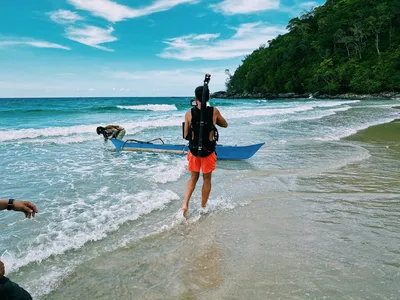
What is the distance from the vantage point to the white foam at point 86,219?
3.62 meters

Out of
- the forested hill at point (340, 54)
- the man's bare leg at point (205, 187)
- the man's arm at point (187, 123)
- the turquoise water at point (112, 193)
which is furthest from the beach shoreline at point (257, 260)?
the forested hill at point (340, 54)

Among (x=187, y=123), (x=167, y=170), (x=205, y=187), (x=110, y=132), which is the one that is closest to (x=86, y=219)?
(x=205, y=187)

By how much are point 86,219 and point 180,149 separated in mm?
5858

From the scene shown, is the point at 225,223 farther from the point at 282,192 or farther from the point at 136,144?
the point at 136,144

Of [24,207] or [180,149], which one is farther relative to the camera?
[180,149]

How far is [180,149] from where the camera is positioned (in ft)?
33.8

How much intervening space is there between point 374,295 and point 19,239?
414cm

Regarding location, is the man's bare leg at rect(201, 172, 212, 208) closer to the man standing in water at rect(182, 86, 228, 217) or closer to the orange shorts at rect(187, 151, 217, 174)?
the man standing in water at rect(182, 86, 228, 217)

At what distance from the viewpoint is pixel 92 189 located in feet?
20.9

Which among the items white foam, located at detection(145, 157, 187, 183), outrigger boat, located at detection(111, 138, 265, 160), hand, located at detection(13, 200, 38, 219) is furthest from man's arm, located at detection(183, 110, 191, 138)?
outrigger boat, located at detection(111, 138, 265, 160)

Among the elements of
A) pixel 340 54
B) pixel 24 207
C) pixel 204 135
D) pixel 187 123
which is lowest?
pixel 24 207

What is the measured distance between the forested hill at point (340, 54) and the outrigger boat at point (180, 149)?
2214 inches

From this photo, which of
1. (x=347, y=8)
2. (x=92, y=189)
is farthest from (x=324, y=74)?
(x=92, y=189)

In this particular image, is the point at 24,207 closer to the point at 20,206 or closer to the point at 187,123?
the point at 20,206
